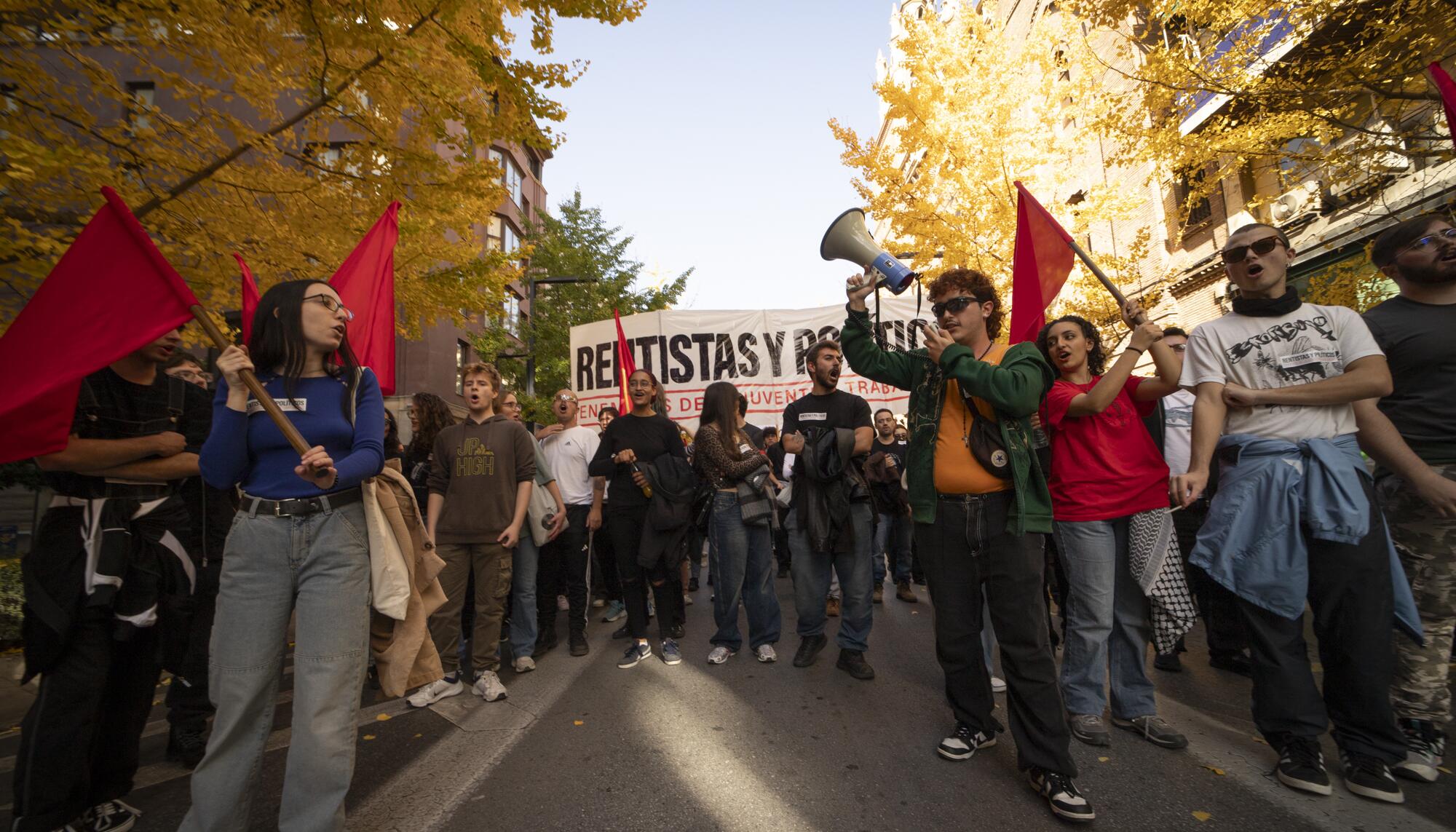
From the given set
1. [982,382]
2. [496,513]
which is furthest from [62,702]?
[982,382]

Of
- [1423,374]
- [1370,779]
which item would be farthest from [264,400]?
[1423,374]

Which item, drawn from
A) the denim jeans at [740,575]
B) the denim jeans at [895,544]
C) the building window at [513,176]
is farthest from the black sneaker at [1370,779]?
the building window at [513,176]

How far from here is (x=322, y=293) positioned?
2.54 metres

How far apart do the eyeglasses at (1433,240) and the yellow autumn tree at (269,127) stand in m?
5.85

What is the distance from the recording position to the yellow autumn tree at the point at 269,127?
4.54 metres

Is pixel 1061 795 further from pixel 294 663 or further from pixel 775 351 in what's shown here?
pixel 775 351

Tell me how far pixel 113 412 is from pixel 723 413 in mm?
3510

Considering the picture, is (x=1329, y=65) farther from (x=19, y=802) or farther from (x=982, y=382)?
(x=19, y=802)

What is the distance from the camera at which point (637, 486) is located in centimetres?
550

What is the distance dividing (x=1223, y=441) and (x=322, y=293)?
377 centimetres

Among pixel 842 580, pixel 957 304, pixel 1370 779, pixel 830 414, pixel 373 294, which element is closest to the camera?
pixel 1370 779

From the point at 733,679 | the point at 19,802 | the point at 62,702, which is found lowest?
the point at 733,679

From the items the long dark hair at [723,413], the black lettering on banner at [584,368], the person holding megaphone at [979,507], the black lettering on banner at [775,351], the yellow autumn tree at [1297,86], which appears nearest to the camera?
the person holding megaphone at [979,507]

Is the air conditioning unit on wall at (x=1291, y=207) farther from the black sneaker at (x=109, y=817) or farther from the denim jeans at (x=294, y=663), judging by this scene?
the black sneaker at (x=109, y=817)
